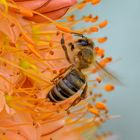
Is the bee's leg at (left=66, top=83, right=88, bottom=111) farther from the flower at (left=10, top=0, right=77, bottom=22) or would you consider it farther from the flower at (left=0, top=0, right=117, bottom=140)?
the flower at (left=10, top=0, right=77, bottom=22)

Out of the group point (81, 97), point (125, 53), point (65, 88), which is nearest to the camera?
point (65, 88)

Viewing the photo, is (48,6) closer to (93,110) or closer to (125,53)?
(93,110)

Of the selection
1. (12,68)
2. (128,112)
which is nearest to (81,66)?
(12,68)

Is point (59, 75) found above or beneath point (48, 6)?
beneath

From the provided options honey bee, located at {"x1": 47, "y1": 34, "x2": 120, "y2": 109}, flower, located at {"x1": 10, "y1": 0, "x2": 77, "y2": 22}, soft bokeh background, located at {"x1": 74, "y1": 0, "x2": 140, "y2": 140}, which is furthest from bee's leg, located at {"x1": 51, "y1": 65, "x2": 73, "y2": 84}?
soft bokeh background, located at {"x1": 74, "y1": 0, "x2": 140, "y2": 140}

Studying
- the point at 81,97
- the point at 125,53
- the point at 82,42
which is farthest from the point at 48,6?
the point at 125,53

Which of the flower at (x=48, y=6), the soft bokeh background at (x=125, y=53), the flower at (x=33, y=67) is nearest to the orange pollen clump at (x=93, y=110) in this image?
the flower at (x=33, y=67)

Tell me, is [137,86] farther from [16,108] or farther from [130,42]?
[16,108]

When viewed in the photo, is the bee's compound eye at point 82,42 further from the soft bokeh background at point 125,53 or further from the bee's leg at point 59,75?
the soft bokeh background at point 125,53
